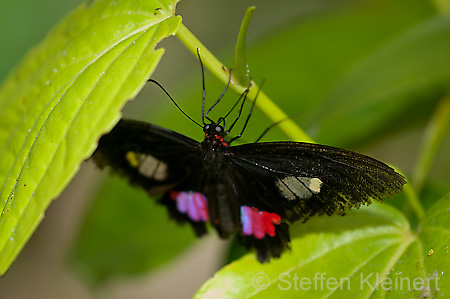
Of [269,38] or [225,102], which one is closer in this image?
[225,102]

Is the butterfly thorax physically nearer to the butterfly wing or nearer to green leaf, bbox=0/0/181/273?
the butterfly wing

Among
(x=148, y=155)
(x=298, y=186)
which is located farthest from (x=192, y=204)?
(x=298, y=186)

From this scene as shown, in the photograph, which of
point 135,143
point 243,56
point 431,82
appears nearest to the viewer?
point 243,56

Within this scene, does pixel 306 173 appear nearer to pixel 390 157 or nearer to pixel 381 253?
pixel 381 253

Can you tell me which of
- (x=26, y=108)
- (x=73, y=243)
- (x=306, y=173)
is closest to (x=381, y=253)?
(x=306, y=173)

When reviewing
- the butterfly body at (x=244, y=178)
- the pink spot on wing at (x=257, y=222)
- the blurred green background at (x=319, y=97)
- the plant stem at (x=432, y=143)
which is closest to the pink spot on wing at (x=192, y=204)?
the butterfly body at (x=244, y=178)

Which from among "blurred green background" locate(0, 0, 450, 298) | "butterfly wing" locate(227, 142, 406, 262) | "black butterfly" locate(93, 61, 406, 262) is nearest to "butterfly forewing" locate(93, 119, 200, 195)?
"black butterfly" locate(93, 61, 406, 262)
